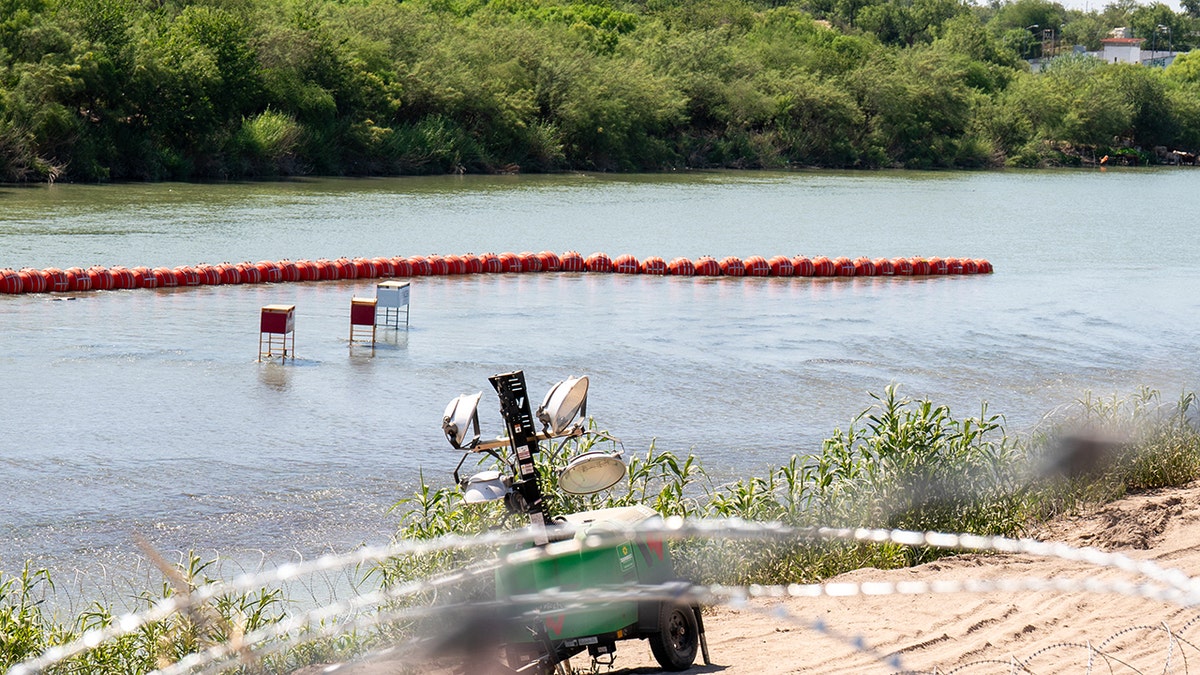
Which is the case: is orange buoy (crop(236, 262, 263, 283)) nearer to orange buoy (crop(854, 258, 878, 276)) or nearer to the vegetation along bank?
orange buoy (crop(854, 258, 878, 276))

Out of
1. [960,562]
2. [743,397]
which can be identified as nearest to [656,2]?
[743,397]

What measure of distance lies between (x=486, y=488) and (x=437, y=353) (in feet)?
40.3

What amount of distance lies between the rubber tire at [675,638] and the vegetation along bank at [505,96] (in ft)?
149

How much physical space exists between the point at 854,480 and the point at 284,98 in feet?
179

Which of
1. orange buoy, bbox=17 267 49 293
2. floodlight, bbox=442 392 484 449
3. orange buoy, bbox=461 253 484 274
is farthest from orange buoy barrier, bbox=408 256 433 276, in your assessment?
floodlight, bbox=442 392 484 449

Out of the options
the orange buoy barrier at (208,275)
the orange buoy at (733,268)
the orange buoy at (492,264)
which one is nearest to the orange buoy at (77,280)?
the orange buoy barrier at (208,275)

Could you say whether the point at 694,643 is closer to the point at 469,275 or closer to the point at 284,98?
the point at 469,275

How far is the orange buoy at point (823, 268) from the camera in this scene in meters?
28.9

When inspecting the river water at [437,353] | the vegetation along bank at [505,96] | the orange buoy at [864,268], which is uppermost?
the vegetation along bank at [505,96]

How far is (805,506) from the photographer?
376 inches

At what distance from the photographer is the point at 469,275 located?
27.4 meters

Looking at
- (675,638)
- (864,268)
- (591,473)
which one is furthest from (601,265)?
(591,473)

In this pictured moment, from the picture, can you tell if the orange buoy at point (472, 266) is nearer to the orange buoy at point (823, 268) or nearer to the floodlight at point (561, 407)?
the orange buoy at point (823, 268)

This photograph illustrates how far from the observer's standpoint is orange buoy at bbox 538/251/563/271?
28234mm
